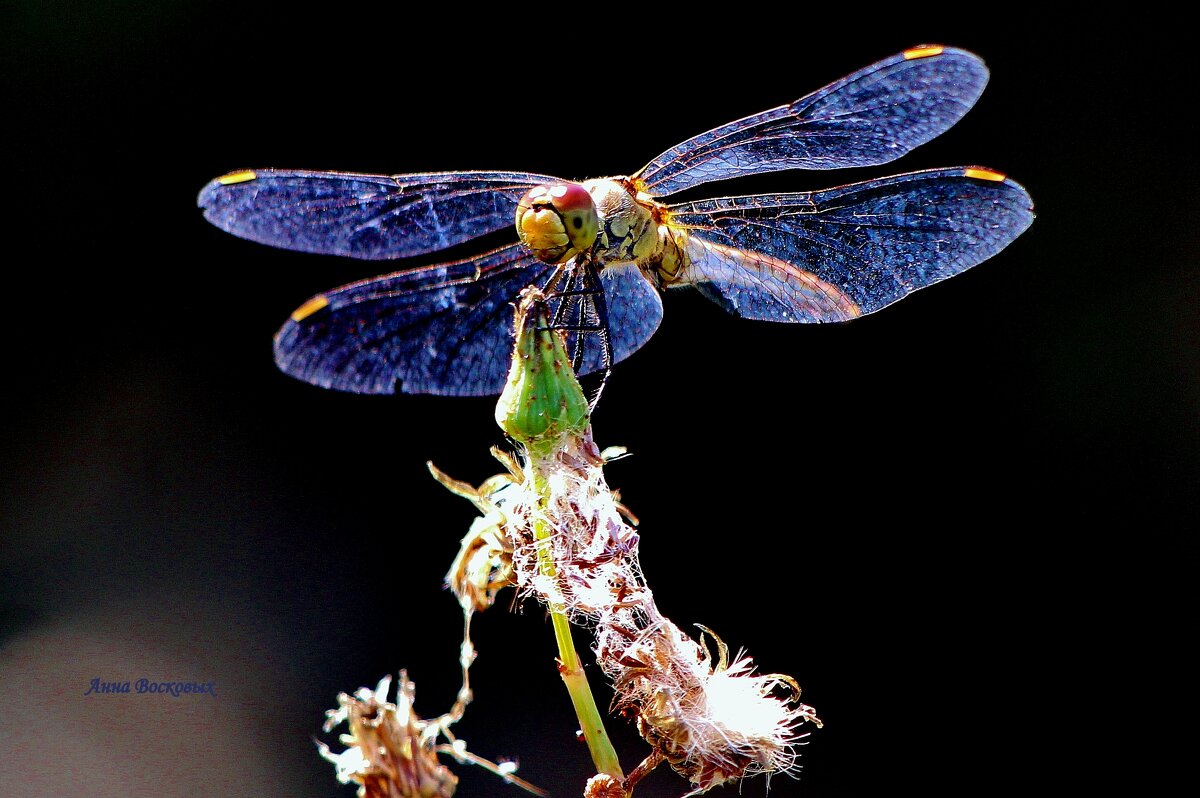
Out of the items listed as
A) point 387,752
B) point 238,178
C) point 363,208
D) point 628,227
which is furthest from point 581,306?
point 387,752

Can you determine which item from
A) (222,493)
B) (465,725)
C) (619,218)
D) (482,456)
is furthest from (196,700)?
(619,218)

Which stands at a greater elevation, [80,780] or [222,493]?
[222,493]

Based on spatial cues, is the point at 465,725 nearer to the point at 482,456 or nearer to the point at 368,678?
the point at 368,678

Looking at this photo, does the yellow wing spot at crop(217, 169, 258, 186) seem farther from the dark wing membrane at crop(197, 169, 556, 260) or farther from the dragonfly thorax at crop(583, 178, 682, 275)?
the dragonfly thorax at crop(583, 178, 682, 275)

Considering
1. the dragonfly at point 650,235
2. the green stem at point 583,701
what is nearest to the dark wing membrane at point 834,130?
the dragonfly at point 650,235

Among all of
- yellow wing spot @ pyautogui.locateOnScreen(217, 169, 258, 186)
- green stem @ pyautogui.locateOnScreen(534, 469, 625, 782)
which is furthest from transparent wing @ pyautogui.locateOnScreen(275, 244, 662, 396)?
green stem @ pyautogui.locateOnScreen(534, 469, 625, 782)

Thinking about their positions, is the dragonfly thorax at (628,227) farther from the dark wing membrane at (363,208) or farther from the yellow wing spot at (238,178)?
the yellow wing spot at (238,178)
